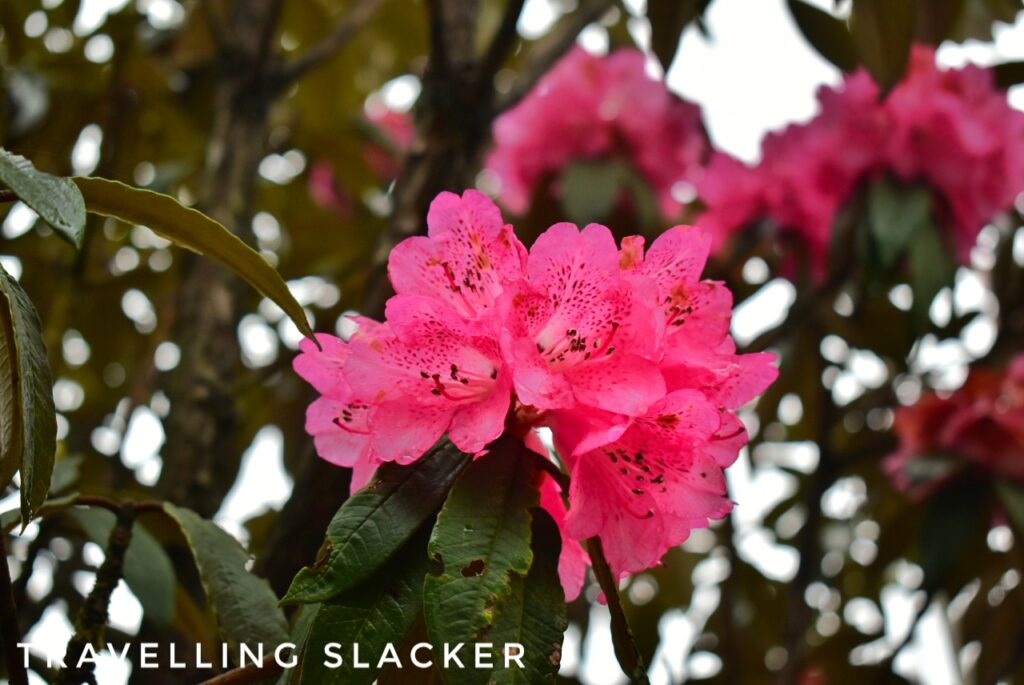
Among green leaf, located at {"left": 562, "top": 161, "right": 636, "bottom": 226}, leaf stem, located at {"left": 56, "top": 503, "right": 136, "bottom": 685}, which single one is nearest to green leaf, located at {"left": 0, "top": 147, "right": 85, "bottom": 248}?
leaf stem, located at {"left": 56, "top": 503, "right": 136, "bottom": 685}

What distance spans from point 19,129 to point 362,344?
887mm

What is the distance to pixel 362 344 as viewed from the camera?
0.65 metres

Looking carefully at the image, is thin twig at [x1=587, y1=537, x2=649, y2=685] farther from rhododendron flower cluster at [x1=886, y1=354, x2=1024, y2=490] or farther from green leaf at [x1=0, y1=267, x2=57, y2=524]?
rhododendron flower cluster at [x1=886, y1=354, x2=1024, y2=490]

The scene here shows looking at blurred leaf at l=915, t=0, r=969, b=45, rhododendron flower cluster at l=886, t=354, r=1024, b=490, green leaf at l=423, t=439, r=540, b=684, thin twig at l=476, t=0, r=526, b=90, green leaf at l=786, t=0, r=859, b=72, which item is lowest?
green leaf at l=423, t=439, r=540, b=684

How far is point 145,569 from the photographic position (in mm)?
847

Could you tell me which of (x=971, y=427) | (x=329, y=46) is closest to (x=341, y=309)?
(x=329, y=46)

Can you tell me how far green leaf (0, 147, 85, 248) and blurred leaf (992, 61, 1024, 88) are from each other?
4.03 feet

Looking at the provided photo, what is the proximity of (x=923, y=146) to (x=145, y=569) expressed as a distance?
3.44ft

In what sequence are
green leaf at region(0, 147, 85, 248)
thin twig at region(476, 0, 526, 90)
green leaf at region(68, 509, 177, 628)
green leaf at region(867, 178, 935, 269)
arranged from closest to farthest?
1. green leaf at region(0, 147, 85, 248)
2. green leaf at region(68, 509, 177, 628)
3. thin twig at region(476, 0, 526, 90)
4. green leaf at region(867, 178, 935, 269)

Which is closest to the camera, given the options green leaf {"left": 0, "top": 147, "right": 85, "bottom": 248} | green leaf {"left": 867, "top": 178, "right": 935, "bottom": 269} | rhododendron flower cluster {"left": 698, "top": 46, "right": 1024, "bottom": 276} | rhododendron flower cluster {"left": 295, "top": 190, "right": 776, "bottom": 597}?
green leaf {"left": 0, "top": 147, "right": 85, "bottom": 248}

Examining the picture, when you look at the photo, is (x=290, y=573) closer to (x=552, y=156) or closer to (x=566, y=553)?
(x=566, y=553)

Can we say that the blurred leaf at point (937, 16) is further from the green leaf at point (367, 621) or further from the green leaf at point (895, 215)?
the green leaf at point (367, 621)

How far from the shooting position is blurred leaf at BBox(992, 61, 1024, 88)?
1.41 m

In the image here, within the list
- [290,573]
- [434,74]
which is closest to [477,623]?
[290,573]
